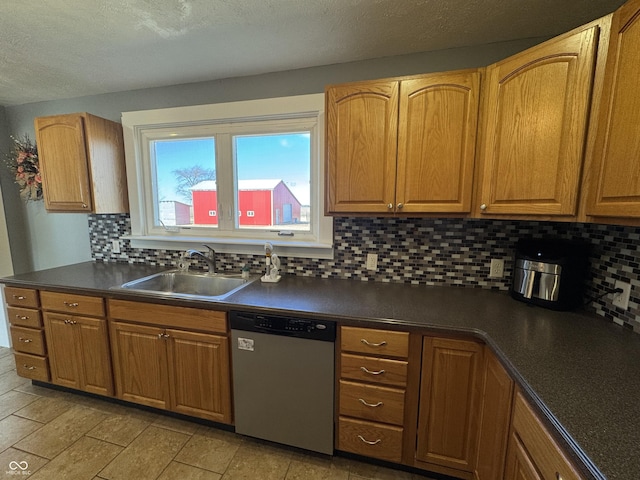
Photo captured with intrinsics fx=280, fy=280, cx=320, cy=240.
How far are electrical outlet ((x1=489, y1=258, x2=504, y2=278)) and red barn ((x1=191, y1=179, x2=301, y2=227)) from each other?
1365 mm

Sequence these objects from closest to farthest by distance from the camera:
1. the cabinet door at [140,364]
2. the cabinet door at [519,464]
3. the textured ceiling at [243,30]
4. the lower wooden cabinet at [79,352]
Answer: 1. the cabinet door at [519,464]
2. the textured ceiling at [243,30]
3. the cabinet door at [140,364]
4. the lower wooden cabinet at [79,352]

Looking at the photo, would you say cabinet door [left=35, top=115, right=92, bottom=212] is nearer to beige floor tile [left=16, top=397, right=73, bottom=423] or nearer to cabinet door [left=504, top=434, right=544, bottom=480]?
beige floor tile [left=16, top=397, right=73, bottom=423]

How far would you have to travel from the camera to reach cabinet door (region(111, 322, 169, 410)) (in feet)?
5.81

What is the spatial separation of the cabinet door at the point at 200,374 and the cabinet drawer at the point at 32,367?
3.68 ft

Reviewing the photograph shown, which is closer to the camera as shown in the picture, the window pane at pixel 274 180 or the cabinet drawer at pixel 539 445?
the cabinet drawer at pixel 539 445

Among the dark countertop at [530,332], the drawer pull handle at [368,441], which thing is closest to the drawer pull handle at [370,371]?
the dark countertop at [530,332]

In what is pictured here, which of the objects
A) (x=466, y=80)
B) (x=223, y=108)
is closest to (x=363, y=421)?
(x=466, y=80)

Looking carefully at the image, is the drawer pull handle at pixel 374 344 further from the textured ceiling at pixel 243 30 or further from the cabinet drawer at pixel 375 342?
the textured ceiling at pixel 243 30

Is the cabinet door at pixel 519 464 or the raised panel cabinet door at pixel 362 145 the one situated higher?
the raised panel cabinet door at pixel 362 145

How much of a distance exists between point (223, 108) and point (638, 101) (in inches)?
87.5

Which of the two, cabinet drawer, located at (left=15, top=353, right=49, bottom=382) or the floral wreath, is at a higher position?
the floral wreath

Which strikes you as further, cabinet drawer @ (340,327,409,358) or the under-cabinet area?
cabinet drawer @ (340,327,409,358)

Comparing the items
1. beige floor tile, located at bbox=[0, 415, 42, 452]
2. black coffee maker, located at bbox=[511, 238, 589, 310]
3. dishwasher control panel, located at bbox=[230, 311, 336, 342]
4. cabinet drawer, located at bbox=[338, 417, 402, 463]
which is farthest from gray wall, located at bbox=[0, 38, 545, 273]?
cabinet drawer, located at bbox=[338, 417, 402, 463]

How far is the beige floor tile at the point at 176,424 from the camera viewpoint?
1800 mm
